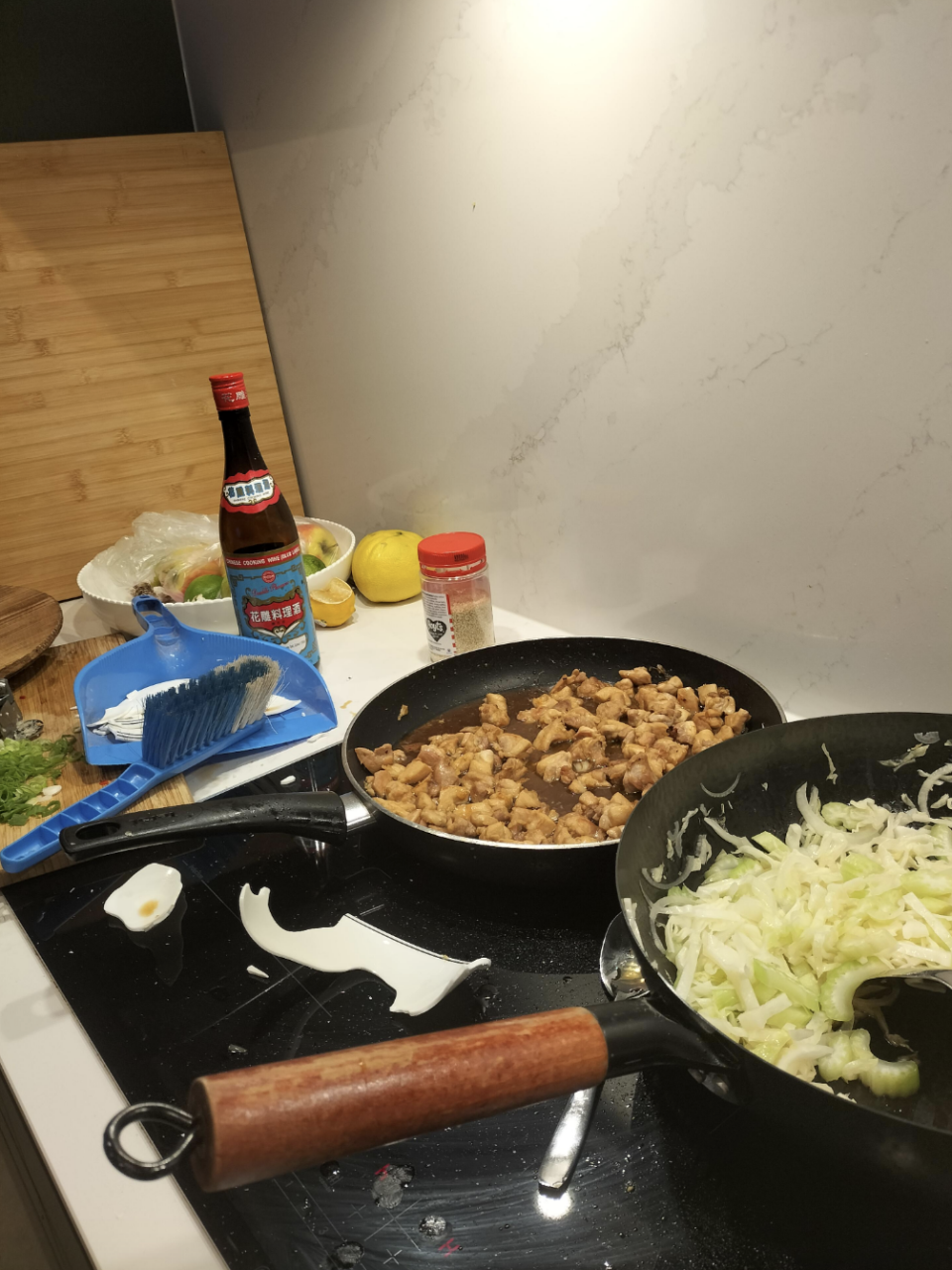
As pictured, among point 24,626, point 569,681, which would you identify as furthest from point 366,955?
point 24,626

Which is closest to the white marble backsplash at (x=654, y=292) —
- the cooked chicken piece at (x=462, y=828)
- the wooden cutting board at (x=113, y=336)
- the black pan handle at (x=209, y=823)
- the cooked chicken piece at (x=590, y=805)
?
the wooden cutting board at (x=113, y=336)

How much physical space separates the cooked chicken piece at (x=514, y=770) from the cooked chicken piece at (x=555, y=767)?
0.05 ft

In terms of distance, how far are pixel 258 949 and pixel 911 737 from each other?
525 mm

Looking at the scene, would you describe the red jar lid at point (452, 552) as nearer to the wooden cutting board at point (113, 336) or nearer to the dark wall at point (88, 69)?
the wooden cutting board at point (113, 336)

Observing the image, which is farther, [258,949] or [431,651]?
[431,651]

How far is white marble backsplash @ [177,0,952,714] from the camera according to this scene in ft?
2.34

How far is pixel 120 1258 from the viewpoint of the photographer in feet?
1.61

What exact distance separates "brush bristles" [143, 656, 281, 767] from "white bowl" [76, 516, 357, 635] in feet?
0.80

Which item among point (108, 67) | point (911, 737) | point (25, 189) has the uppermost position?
point (108, 67)

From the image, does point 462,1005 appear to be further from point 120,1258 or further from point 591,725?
point 591,725

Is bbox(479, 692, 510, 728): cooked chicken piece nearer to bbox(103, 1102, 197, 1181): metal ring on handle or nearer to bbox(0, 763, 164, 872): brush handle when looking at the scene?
bbox(0, 763, 164, 872): brush handle

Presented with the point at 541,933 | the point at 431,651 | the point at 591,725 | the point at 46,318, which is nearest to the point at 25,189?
the point at 46,318

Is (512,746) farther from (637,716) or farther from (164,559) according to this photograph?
(164,559)

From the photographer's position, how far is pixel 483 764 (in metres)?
0.87
